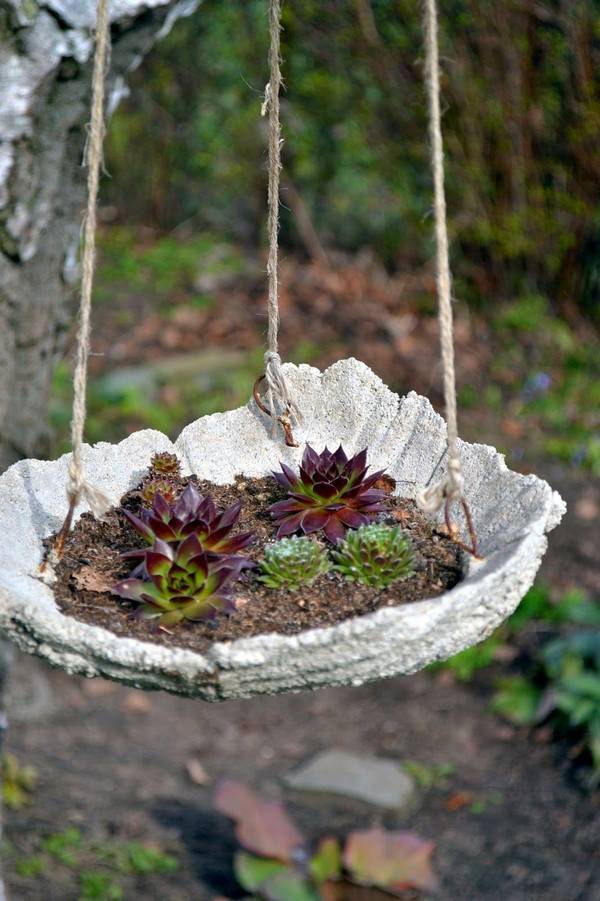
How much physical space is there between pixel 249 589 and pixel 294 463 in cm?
37

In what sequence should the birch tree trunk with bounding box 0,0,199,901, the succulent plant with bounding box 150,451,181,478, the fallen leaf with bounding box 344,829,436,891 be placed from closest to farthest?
the succulent plant with bounding box 150,451,181,478
the birch tree trunk with bounding box 0,0,199,901
the fallen leaf with bounding box 344,829,436,891

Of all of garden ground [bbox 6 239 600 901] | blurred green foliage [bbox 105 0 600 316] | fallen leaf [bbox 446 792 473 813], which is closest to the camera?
garden ground [bbox 6 239 600 901]

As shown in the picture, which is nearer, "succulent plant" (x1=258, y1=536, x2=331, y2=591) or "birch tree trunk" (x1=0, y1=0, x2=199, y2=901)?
"succulent plant" (x1=258, y1=536, x2=331, y2=591)

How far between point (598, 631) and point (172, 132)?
14.7 feet

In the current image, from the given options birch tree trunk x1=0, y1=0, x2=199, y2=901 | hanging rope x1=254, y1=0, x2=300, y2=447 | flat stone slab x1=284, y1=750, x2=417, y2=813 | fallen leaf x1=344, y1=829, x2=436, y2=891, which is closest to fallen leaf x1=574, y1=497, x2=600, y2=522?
flat stone slab x1=284, y1=750, x2=417, y2=813

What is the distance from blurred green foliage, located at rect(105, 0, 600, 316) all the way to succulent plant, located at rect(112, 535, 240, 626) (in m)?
3.55

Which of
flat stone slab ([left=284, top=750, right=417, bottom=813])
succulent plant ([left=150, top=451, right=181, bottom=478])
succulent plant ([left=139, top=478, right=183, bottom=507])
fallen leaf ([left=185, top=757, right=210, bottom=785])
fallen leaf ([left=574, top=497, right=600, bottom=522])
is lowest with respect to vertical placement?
fallen leaf ([left=185, top=757, right=210, bottom=785])

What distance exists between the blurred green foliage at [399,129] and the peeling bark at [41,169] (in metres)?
2.65

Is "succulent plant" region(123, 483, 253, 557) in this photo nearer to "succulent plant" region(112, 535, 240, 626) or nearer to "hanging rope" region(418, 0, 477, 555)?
"succulent plant" region(112, 535, 240, 626)

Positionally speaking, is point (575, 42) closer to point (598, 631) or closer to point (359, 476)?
point (598, 631)

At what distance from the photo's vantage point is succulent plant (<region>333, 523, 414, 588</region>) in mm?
1721

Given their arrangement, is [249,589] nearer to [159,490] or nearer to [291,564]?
[291,564]

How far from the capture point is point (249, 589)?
1.77 m

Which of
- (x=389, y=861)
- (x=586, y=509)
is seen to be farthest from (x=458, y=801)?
(x=586, y=509)
